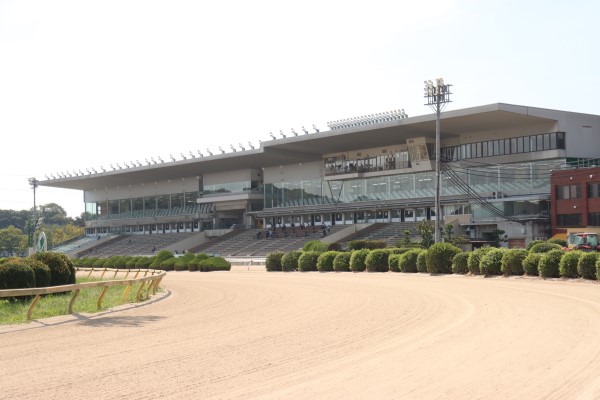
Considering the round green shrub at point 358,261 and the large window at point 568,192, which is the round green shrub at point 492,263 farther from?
the large window at point 568,192

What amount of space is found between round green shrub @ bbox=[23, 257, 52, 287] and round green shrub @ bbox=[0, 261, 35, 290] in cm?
100

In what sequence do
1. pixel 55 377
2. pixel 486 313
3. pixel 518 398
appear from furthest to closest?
1. pixel 486 313
2. pixel 55 377
3. pixel 518 398

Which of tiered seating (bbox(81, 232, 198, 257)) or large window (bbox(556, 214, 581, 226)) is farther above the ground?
large window (bbox(556, 214, 581, 226))

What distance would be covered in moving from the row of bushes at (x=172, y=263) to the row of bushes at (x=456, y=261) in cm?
606

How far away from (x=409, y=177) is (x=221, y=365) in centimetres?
6329

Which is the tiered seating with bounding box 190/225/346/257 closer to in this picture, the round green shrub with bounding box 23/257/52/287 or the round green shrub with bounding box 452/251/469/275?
the round green shrub with bounding box 452/251/469/275

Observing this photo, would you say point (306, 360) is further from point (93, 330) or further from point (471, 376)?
point (93, 330)

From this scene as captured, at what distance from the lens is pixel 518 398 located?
25.0 ft

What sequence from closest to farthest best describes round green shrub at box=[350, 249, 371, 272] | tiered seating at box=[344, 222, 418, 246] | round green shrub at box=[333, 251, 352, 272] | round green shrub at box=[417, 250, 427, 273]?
round green shrub at box=[417, 250, 427, 273] < round green shrub at box=[350, 249, 371, 272] < round green shrub at box=[333, 251, 352, 272] < tiered seating at box=[344, 222, 418, 246]

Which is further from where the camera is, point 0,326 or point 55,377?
point 0,326

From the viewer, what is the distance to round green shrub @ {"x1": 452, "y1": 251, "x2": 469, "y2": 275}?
1299 inches

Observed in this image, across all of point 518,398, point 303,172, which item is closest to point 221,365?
point 518,398

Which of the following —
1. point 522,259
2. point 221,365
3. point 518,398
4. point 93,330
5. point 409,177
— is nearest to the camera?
point 518,398

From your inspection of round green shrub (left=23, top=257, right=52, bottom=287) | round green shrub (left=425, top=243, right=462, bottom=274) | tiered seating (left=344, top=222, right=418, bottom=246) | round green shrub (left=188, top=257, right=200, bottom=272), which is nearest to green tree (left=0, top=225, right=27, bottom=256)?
tiered seating (left=344, top=222, right=418, bottom=246)
